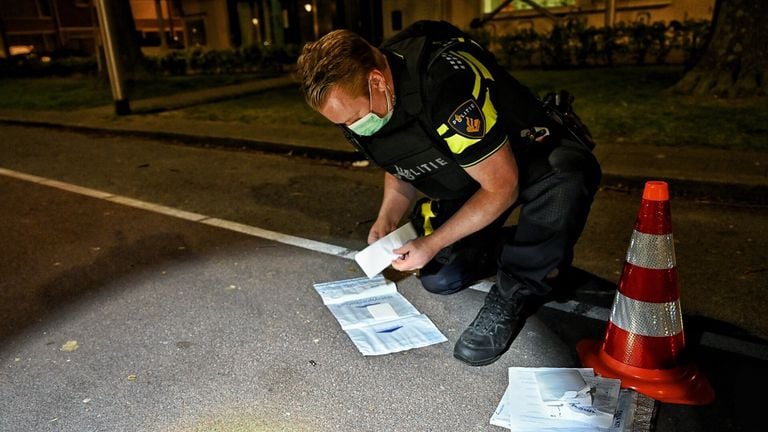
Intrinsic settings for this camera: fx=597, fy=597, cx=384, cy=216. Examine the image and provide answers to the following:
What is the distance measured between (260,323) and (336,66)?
131 centimetres

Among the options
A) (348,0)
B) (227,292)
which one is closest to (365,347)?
(227,292)

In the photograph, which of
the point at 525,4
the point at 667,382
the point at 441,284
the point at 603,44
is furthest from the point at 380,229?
the point at 525,4

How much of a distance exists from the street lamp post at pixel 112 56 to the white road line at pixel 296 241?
11.0 ft

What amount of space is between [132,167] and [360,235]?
3385 millimetres

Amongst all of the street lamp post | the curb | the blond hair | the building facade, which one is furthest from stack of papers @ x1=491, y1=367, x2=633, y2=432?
the street lamp post

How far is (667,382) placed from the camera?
6.73 feet

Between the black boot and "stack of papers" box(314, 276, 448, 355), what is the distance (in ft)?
0.53

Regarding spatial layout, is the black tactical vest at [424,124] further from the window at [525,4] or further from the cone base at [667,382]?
the window at [525,4]

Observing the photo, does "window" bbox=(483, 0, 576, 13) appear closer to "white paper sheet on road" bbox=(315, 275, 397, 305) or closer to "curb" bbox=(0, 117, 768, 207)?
"curb" bbox=(0, 117, 768, 207)

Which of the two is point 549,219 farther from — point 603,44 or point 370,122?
point 603,44

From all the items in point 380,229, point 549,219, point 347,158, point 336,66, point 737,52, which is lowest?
point 347,158

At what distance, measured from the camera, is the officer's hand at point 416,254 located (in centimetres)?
224

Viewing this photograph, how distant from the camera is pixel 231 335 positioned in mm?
2605

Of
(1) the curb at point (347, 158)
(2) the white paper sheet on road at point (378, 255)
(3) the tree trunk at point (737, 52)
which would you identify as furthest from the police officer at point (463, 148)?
(3) the tree trunk at point (737, 52)
